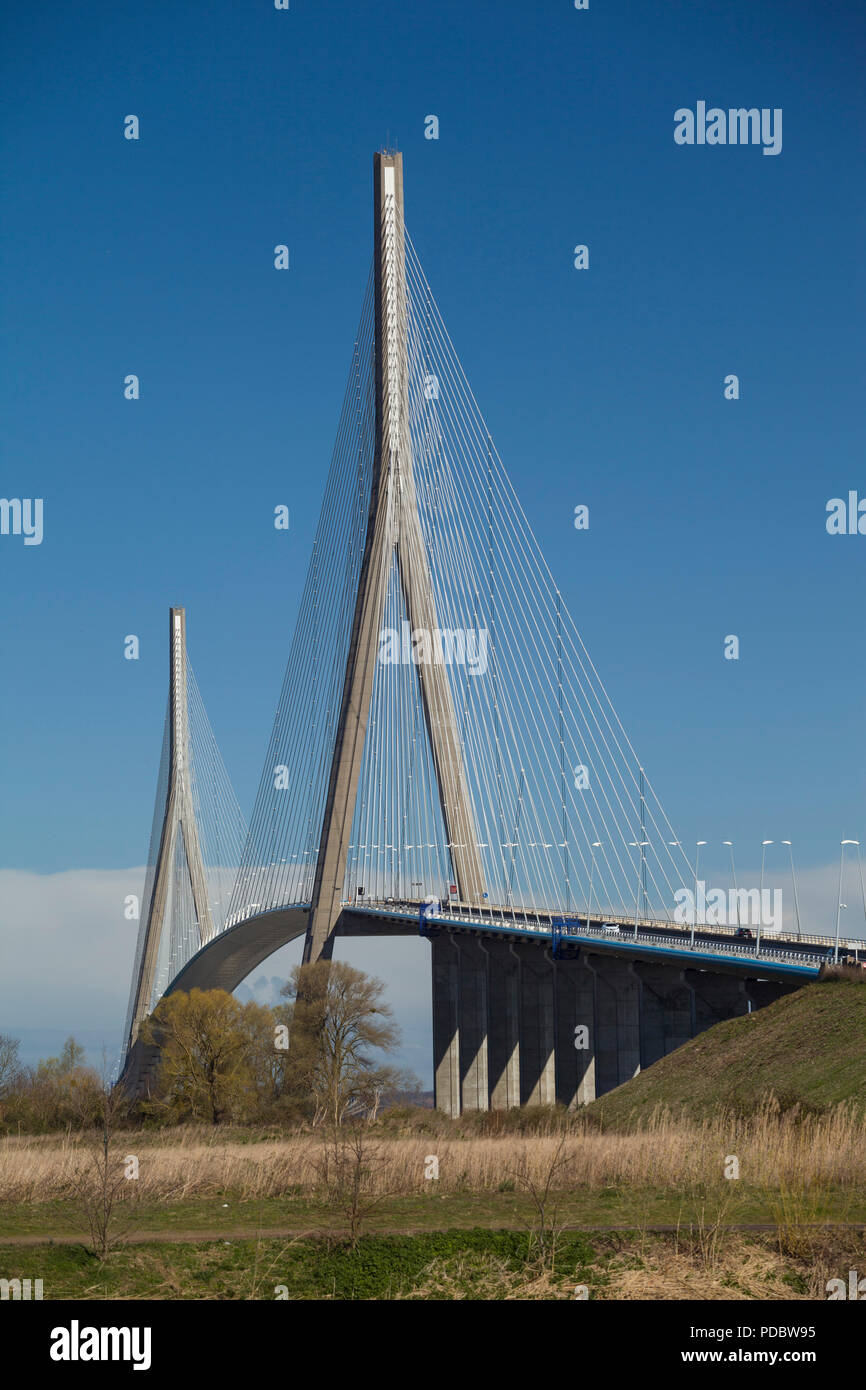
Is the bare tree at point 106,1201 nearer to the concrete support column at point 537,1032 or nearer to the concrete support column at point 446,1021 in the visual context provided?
the concrete support column at point 537,1032

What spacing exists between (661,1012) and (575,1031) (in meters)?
6.57

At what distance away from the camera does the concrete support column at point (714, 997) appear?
4491 centimetres

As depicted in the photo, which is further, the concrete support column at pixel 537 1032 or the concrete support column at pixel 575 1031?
the concrete support column at pixel 537 1032

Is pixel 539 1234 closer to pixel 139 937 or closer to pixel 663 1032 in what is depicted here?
pixel 663 1032

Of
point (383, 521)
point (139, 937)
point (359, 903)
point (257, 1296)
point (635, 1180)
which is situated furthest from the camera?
point (139, 937)

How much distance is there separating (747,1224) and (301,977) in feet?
173

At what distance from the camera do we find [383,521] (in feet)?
198

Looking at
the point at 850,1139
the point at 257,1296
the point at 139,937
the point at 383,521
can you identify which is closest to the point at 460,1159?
the point at 850,1139

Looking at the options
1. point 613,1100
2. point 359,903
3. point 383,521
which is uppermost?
point 383,521

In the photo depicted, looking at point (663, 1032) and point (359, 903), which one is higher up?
point (359, 903)

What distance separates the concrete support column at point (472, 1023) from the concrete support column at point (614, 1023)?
12.2 m

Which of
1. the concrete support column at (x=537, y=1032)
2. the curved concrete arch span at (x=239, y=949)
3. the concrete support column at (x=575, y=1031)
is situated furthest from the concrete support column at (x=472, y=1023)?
the curved concrete arch span at (x=239, y=949)

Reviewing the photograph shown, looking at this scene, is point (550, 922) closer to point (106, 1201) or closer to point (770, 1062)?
point (770, 1062)

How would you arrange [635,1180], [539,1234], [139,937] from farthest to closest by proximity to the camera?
[139,937]
[635,1180]
[539,1234]
